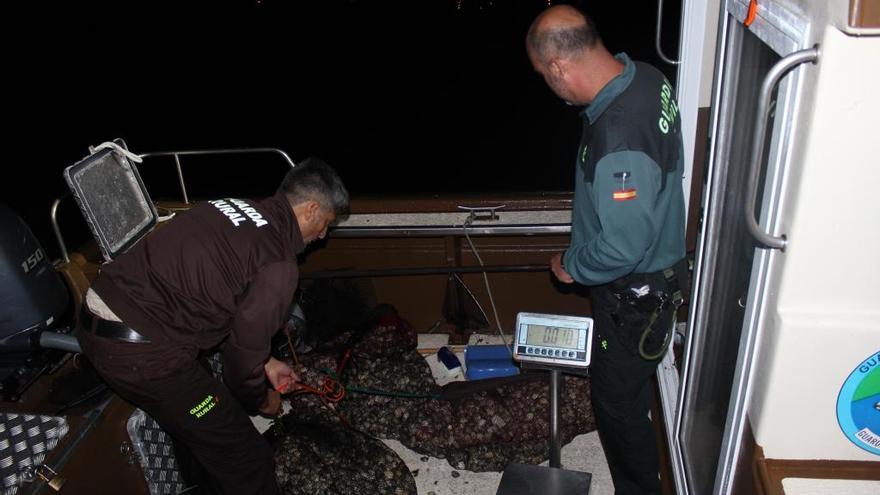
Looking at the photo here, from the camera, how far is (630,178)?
2166 millimetres

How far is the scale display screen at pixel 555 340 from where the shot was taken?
2.74m

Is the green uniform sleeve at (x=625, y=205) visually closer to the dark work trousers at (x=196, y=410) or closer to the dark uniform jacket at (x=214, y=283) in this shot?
the dark uniform jacket at (x=214, y=283)

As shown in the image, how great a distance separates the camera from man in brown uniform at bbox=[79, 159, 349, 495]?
2.50m

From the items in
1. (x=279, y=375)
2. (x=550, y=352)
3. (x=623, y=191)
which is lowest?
(x=279, y=375)

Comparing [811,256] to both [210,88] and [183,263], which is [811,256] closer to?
[183,263]

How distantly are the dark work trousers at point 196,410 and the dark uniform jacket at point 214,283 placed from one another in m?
0.05

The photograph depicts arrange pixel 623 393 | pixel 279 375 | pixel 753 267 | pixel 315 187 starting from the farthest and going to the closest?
pixel 279 375
pixel 623 393
pixel 315 187
pixel 753 267

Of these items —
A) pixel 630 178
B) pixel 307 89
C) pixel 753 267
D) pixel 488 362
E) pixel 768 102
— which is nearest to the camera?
pixel 768 102

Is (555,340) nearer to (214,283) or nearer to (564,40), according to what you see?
(564,40)

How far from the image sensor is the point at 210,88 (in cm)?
1983

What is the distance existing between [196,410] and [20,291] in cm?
104

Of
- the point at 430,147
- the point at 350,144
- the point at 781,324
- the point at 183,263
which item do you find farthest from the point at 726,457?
the point at 350,144

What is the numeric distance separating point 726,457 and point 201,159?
1255cm

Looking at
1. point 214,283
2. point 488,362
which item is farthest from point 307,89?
point 214,283
